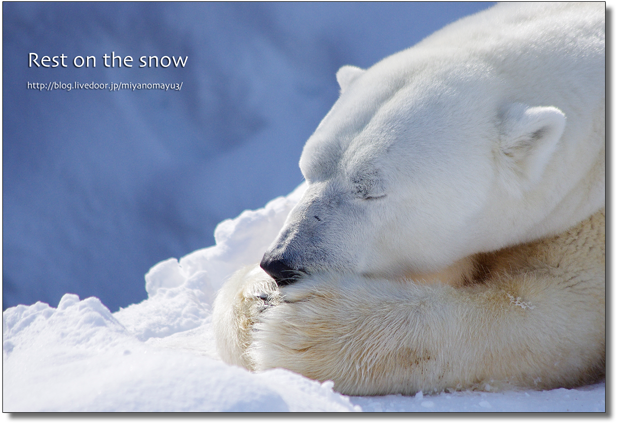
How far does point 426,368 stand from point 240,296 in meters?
0.61

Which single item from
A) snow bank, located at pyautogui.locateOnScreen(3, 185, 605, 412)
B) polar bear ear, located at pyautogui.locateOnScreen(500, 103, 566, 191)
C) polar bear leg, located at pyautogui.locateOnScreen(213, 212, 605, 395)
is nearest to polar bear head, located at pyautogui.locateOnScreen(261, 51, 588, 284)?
polar bear ear, located at pyautogui.locateOnScreen(500, 103, 566, 191)

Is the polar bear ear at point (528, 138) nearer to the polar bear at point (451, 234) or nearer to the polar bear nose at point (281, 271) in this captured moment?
the polar bear at point (451, 234)

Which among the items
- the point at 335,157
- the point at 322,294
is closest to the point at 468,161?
the point at 335,157

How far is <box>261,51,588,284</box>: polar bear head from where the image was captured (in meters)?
1.56

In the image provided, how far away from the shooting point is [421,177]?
1.58 metres

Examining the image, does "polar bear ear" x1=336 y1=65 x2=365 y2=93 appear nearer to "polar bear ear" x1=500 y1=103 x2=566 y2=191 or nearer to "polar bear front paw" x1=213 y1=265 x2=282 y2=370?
"polar bear ear" x1=500 y1=103 x2=566 y2=191

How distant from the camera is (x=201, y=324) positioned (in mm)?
2551

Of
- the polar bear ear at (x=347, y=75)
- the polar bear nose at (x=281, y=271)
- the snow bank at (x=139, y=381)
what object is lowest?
the snow bank at (x=139, y=381)

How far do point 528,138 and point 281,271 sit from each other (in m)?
0.86

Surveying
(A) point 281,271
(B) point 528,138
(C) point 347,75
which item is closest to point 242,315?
(A) point 281,271

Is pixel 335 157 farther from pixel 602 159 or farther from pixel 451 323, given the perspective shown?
pixel 602 159

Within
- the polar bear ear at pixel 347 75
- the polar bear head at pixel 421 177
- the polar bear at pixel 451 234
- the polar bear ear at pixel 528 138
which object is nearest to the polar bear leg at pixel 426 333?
the polar bear at pixel 451 234

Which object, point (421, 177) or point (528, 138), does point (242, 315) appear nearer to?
point (421, 177)

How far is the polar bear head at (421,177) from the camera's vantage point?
61.5 inches
